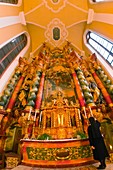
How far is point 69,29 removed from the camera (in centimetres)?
1441

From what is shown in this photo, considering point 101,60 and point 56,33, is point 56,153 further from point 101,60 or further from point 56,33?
point 56,33

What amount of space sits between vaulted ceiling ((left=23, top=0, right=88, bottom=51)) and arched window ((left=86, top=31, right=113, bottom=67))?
2.95 feet

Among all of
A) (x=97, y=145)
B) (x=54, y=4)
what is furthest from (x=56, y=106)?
(x=54, y=4)

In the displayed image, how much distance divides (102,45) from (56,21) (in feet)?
15.6

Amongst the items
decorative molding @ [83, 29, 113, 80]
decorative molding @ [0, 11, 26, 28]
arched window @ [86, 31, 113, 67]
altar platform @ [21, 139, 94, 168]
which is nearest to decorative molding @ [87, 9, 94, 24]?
decorative molding @ [83, 29, 113, 80]

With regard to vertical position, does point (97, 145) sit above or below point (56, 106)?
below

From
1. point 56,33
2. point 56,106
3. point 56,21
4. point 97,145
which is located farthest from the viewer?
point 56,33

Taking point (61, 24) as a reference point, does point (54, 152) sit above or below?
below

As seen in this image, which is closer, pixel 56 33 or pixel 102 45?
pixel 102 45

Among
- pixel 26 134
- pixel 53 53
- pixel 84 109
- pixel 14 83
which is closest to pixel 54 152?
pixel 26 134

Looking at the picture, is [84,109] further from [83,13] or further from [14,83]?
[83,13]

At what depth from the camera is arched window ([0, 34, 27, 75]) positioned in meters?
9.59

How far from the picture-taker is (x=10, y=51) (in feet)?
35.7

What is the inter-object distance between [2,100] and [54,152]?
371cm
